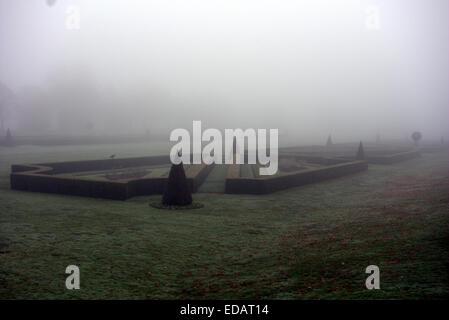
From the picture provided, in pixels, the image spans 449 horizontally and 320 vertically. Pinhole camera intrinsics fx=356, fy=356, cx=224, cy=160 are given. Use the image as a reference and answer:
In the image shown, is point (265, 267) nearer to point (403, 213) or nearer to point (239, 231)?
point (239, 231)

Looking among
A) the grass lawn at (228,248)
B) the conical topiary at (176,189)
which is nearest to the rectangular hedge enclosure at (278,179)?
the grass lawn at (228,248)

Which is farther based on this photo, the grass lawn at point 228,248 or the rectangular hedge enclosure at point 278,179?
the rectangular hedge enclosure at point 278,179

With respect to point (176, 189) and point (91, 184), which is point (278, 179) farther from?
point (91, 184)

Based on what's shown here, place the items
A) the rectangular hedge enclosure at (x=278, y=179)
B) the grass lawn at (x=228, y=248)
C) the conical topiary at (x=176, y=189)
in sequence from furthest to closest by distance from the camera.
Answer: the rectangular hedge enclosure at (x=278, y=179)
the conical topiary at (x=176, y=189)
the grass lawn at (x=228, y=248)

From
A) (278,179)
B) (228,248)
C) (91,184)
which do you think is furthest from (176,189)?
(278,179)

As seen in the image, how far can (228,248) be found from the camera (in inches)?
358

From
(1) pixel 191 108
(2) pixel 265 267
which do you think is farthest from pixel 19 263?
(1) pixel 191 108

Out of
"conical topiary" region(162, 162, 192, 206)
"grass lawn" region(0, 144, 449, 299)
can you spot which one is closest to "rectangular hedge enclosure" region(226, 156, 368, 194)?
"grass lawn" region(0, 144, 449, 299)

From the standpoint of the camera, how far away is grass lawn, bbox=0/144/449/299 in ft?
20.2

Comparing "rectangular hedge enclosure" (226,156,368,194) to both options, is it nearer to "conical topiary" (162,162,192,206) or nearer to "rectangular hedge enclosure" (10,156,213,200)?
"rectangular hedge enclosure" (10,156,213,200)

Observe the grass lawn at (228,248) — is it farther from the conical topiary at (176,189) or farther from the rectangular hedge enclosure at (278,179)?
the rectangular hedge enclosure at (278,179)

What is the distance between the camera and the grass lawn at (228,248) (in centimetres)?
617

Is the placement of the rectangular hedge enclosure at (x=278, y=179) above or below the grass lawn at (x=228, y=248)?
above
